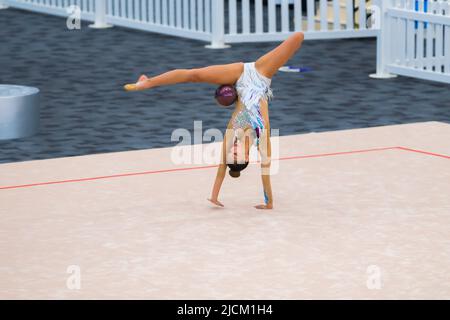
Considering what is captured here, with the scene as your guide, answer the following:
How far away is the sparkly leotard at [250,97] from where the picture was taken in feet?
23.5

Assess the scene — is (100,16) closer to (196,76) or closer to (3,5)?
(3,5)

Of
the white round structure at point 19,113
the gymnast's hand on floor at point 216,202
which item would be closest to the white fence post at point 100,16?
the white round structure at point 19,113

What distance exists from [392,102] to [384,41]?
3.87ft

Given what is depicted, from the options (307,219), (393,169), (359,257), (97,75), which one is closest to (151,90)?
(97,75)

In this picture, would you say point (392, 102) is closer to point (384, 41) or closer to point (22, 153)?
point (384, 41)

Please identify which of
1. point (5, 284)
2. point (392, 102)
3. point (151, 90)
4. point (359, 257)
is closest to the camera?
point (5, 284)

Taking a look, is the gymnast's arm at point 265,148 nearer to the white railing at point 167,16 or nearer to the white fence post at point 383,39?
the white fence post at point 383,39

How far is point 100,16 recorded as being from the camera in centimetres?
1546

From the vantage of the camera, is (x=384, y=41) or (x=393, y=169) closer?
(x=393, y=169)

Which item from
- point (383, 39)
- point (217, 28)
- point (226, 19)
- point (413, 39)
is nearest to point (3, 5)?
point (226, 19)

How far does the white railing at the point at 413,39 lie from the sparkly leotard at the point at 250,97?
15.1 feet

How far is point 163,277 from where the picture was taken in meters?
6.14

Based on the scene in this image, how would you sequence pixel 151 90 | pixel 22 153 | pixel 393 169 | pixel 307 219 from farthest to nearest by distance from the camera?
pixel 151 90
pixel 22 153
pixel 393 169
pixel 307 219

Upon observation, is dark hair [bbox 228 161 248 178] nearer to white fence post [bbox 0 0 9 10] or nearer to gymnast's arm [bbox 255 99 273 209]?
gymnast's arm [bbox 255 99 273 209]
